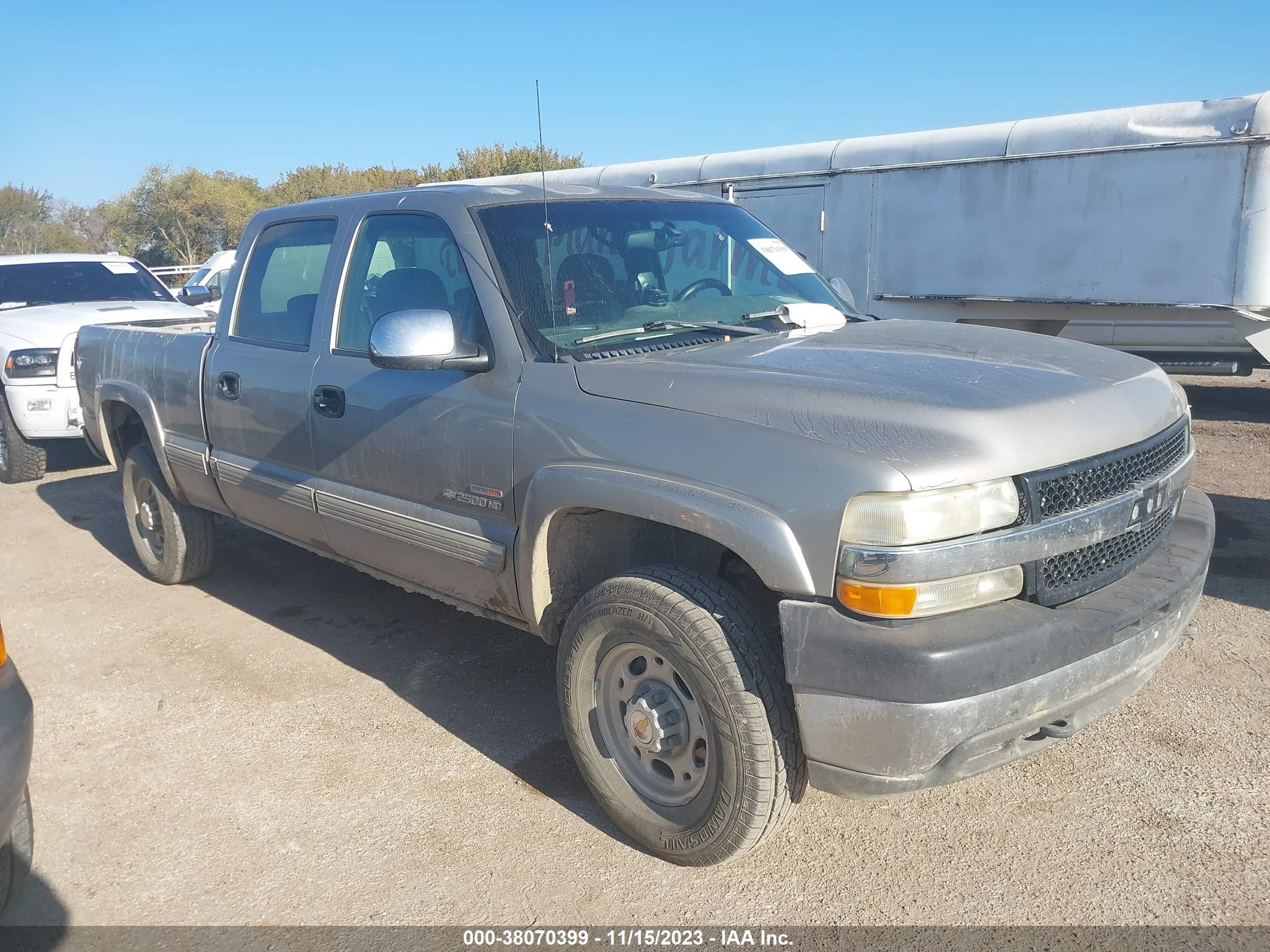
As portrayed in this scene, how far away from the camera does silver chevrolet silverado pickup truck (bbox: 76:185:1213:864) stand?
240 cm

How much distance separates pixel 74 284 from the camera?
934 cm

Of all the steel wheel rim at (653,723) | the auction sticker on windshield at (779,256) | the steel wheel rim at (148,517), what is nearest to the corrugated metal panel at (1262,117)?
the auction sticker on windshield at (779,256)

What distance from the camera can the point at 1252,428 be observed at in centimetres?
903

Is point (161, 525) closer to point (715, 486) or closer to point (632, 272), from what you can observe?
point (632, 272)

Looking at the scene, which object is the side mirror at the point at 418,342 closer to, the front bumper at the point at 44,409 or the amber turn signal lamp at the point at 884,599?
the amber turn signal lamp at the point at 884,599

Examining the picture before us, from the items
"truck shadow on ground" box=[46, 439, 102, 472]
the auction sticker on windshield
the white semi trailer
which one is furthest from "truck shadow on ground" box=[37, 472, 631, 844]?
the white semi trailer

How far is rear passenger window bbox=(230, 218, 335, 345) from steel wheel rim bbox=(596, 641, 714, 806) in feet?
6.70

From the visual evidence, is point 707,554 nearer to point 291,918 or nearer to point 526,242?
point 526,242

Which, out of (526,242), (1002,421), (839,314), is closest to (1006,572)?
(1002,421)

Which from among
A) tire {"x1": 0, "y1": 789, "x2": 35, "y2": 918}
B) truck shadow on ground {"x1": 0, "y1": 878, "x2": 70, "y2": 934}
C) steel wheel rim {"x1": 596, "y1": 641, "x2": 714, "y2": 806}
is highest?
steel wheel rim {"x1": 596, "y1": 641, "x2": 714, "y2": 806}

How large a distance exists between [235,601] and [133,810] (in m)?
2.11

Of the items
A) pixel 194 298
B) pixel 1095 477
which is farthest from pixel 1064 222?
pixel 194 298

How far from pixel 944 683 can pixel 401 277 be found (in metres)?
A: 2.49

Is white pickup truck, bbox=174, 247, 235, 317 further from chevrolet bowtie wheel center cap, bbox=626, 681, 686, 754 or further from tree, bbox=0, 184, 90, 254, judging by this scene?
tree, bbox=0, 184, 90, 254
